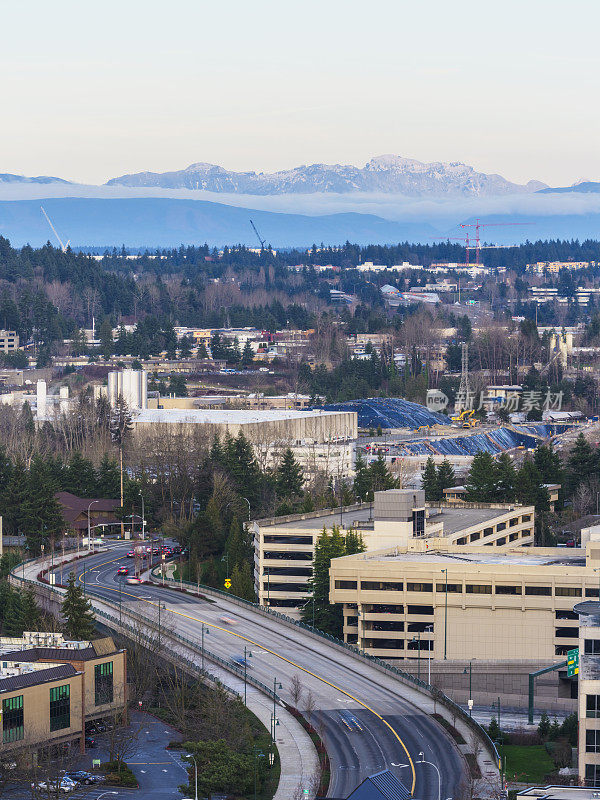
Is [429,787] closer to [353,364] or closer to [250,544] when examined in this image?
[250,544]

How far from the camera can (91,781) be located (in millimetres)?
47938

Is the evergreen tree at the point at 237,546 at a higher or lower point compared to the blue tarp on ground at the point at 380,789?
lower

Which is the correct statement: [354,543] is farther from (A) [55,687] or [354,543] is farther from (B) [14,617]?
(A) [55,687]

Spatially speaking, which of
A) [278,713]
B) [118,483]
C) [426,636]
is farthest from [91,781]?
[118,483]

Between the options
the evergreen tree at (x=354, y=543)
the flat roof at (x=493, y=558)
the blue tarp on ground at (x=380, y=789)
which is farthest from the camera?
the evergreen tree at (x=354, y=543)

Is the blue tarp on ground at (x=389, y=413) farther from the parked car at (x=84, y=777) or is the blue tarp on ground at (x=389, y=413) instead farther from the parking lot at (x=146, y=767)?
the parked car at (x=84, y=777)

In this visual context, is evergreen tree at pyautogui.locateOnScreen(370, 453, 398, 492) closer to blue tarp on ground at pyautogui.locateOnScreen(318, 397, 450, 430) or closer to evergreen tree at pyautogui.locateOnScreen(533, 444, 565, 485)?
evergreen tree at pyautogui.locateOnScreen(533, 444, 565, 485)

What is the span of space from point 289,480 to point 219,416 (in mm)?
28604

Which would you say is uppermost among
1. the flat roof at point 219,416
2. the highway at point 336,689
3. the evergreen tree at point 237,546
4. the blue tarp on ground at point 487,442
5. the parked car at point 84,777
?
the flat roof at point 219,416

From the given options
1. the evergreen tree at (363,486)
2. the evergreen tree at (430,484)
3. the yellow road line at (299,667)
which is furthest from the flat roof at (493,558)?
the evergreen tree at (430,484)

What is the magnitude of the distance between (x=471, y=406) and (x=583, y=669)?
111 m

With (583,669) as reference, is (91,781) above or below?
below

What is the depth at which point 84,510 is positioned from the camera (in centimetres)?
9119

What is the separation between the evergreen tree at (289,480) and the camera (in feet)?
310
